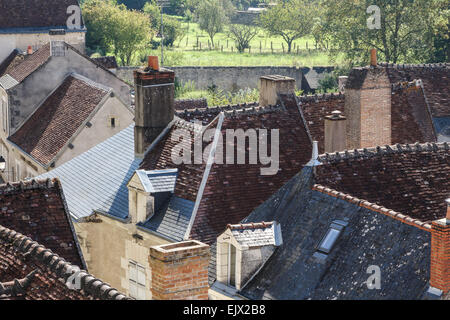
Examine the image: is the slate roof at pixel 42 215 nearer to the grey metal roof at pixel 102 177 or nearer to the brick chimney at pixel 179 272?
the grey metal roof at pixel 102 177

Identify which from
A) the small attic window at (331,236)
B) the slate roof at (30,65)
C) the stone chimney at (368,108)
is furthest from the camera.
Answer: the slate roof at (30,65)

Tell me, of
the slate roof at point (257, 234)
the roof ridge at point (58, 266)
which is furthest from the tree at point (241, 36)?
the roof ridge at point (58, 266)

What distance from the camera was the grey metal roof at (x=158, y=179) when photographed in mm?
20641

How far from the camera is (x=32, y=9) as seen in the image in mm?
45531

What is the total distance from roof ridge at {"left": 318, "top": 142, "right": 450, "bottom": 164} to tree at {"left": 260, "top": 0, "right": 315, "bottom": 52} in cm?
6209

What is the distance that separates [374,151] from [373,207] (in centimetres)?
342

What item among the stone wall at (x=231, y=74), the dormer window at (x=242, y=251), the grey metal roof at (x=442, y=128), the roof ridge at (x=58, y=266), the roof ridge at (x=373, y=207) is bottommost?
the stone wall at (x=231, y=74)

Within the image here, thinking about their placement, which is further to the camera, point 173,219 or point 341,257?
point 173,219

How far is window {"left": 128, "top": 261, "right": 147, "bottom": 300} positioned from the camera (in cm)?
2041

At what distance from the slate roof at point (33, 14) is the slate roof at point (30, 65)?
24.5 feet

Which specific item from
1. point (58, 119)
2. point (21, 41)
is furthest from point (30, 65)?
point (21, 41)

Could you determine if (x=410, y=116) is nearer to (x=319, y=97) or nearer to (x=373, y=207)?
(x=319, y=97)

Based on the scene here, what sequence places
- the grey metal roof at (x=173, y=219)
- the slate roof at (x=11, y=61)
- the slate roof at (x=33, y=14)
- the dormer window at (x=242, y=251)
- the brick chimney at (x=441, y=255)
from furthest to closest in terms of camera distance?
1. the slate roof at (x=33, y=14)
2. the slate roof at (x=11, y=61)
3. the grey metal roof at (x=173, y=219)
4. the dormer window at (x=242, y=251)
5. the brick chimney at (x=441, y=255)

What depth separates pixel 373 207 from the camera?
1761cm
